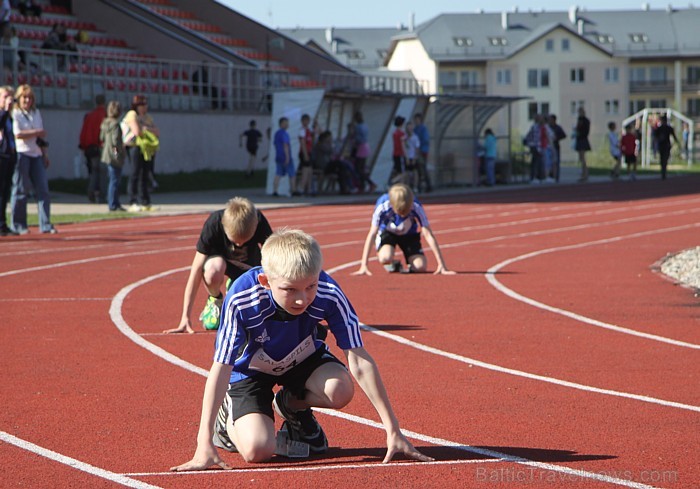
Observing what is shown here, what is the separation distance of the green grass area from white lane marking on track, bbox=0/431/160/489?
21.6 meters

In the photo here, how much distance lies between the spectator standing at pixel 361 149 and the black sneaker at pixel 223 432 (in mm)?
23685

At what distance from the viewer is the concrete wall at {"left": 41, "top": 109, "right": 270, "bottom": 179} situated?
28656 mm

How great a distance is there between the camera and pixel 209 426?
5199 mm

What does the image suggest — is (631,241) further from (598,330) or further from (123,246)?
(598,330)

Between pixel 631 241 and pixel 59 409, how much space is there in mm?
12152

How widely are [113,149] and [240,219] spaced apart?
14.3m

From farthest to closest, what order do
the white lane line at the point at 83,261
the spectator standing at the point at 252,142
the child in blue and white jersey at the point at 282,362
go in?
the spectator standing at the point at 252,142 < the white lane line at the point at 83,261 < the child in blue and white jersey at the point at 282,362

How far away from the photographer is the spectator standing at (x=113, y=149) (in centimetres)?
2180

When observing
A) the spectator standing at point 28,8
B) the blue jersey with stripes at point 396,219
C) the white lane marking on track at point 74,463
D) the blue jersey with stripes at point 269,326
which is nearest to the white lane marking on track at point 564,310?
the blue jersey with stripes at point 396,219

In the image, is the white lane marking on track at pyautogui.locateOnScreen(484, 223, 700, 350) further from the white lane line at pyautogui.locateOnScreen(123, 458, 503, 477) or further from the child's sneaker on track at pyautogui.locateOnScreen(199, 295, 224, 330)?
the white lane line at pyautogui.locateOnScreen(123, 458, 503, 477)

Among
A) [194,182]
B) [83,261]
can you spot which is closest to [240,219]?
[83,261]

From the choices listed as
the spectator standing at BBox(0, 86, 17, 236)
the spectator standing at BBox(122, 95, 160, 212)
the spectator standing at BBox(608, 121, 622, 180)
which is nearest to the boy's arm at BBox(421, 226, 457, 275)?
the spectator standing at BBox(0, 86, 17, 236)

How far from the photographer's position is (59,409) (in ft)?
21.8

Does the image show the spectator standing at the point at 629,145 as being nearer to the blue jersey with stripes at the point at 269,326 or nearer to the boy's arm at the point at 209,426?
the blue jersey with stripes at the point at 269,326
